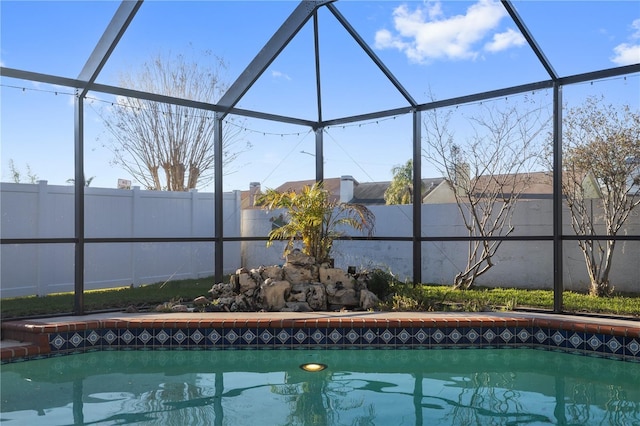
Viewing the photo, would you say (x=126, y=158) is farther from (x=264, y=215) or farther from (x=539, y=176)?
(x=539, y=176)

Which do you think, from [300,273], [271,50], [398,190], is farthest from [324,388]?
[398,190]

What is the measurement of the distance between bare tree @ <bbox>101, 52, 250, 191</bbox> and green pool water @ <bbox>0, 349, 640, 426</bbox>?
9.76 m

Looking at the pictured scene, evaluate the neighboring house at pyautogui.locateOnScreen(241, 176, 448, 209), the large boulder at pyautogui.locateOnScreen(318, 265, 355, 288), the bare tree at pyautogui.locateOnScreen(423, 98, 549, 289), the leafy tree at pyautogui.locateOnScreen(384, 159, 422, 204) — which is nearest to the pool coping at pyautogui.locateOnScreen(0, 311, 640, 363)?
the large boulder at pyautogui.locateOnScreen(318, 265, 355, 288)

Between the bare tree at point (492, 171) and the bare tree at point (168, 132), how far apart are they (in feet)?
23.4

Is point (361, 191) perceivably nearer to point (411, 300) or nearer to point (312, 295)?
point (312, 295)

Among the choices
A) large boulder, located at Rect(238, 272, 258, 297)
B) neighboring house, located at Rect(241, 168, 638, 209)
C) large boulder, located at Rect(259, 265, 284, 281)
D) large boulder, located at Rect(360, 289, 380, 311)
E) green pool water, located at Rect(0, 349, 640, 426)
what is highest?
neighboring house, located at Rect(241, 168, 638, 209)

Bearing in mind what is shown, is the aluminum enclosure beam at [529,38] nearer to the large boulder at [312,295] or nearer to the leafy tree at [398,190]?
the large boulder at [312,295]

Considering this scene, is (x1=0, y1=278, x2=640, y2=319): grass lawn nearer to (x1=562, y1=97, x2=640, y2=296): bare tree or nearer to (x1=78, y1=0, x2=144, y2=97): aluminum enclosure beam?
(x1=562, y1=97, x2=640, y2=296): bare tree

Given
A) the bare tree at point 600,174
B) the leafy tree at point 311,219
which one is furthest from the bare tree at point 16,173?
the bare tree at point 600,174

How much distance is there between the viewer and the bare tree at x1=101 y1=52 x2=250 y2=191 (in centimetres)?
1493

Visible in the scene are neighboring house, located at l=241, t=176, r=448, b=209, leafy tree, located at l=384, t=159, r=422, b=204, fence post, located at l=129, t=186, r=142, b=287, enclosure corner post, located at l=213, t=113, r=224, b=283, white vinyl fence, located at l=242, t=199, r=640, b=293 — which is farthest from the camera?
leafy tree, located at l=384, t=159, r=422, b=204

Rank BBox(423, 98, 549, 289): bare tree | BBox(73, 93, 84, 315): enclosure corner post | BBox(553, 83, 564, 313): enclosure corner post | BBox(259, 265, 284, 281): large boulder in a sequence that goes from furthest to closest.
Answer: BBox(423, 98, 549, 289): bare tree
BBox(259, 265, 284, 281): large boulder
BBox(553, 83, 564, 313): enclosure corner post
BBox(73, 93, 84, 315): enclosure corner post

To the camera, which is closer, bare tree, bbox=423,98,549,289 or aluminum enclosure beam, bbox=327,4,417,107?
aluminum enclosure beam, bbox=327,4,417,107

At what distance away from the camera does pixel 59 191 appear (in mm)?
9688
